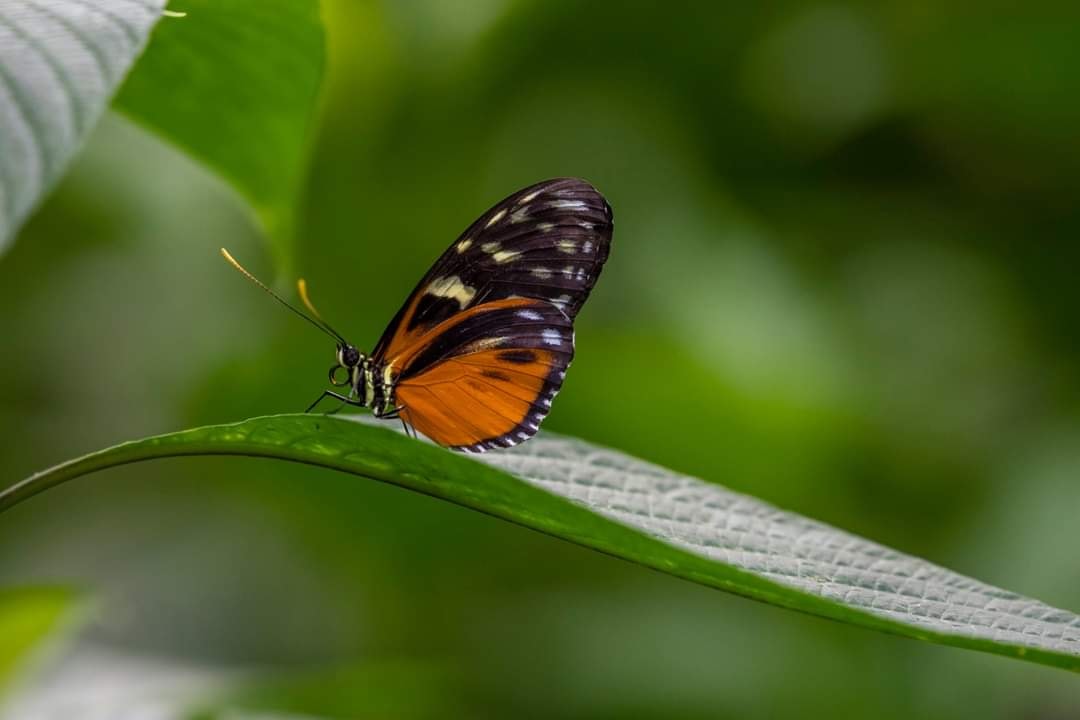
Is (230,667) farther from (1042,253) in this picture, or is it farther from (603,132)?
(1042,253)

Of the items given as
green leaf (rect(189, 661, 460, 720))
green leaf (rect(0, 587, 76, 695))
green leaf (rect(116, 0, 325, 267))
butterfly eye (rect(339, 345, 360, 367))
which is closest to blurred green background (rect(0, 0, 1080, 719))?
green leaf (rect(189, 661, 460, 720))

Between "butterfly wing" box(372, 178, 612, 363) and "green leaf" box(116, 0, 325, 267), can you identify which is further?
"butterfly wing" box(372, 178, 612, 363)

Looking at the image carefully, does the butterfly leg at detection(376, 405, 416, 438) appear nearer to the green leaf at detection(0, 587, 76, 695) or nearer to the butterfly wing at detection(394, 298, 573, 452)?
the butterfly wing at detection(394, 298, 573, 452)

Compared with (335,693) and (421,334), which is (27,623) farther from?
(421,334)

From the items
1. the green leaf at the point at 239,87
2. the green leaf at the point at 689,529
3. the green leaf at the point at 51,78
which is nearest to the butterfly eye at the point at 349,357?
the green leaf at the point at 239,87

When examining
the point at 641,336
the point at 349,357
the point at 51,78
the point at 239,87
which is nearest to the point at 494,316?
the point at 349,357

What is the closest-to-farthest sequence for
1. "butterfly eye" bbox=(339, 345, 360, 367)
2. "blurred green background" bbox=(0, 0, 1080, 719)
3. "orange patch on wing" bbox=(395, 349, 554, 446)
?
"orange patch on wing" bbox=(395, 349, 554, 446)
"butterfly eye" bbox=(339, 345, 360, 367)
"blurred green background" bbox=(0, 0, 1080, 719)
